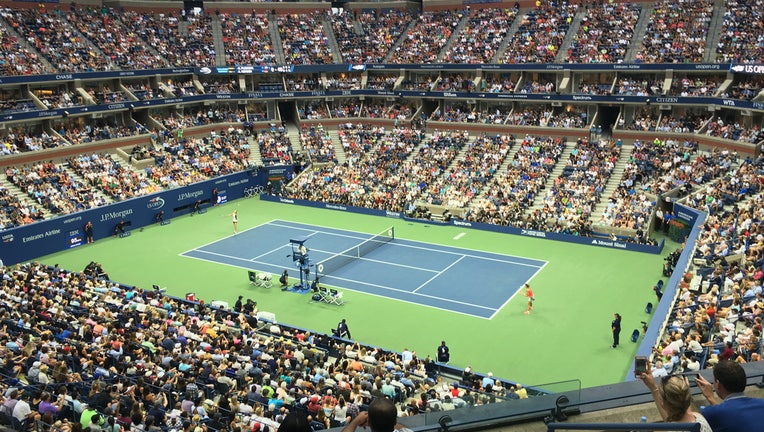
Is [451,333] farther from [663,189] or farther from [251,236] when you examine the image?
[663,189]

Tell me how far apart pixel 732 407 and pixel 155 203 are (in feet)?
149

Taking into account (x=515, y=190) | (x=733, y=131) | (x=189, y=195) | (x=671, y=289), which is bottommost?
(x=671, y=289)

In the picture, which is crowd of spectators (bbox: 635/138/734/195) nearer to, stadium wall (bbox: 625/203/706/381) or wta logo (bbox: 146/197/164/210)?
stadium wall (bbox: 625/203/706/381)

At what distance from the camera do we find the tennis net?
3516 centimetres

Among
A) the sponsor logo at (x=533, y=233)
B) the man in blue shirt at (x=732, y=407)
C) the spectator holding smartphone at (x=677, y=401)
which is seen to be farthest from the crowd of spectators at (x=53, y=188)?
the man in blue shirt at (x=732, y=407)

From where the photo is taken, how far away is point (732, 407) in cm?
464

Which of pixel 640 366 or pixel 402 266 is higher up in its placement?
pixel 640 366

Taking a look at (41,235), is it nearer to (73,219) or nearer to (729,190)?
(73,219)

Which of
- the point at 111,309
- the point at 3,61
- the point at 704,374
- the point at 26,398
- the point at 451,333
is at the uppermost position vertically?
the point at 3,61

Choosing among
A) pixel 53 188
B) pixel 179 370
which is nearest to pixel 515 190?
pixel 179 370

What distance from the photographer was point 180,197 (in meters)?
47.8

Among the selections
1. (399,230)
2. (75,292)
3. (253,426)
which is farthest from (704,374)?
(399,230)

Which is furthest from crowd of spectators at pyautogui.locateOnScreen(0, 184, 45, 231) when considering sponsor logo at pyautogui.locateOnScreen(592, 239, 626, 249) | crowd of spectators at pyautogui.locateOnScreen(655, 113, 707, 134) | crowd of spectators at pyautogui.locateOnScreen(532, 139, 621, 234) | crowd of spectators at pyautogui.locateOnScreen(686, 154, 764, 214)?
crowd of spectators at pyautogui.locateOnScreen(655, 113, 707, 134)

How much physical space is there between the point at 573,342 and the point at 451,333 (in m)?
5.01
